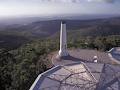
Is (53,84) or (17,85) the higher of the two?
(53,84)

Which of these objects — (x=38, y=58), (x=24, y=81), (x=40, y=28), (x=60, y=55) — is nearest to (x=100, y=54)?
(x=60, y=55)

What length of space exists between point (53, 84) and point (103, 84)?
358 centimetres

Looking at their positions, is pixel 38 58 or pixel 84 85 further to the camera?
pixel 38 58

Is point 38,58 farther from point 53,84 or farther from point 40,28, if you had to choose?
point 40,28

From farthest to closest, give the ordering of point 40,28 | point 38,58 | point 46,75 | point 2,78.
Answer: point 40,28
point 38,58
point 2,78
point 46,75

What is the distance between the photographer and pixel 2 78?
88.3 feet

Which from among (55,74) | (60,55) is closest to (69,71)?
(55,74)

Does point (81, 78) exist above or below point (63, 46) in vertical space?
above

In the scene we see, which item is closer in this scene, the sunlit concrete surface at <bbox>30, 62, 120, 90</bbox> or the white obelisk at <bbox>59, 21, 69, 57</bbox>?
the sunlit concrete surface at <bbox>30, 62, 120, 90</bbox>

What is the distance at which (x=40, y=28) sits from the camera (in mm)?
155375

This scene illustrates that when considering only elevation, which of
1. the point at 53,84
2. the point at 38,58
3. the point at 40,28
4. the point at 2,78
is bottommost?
the point at 40,28

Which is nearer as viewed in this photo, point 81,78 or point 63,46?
point 81,78

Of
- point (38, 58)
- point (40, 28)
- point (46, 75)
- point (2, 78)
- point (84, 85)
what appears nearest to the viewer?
point (84, 85)

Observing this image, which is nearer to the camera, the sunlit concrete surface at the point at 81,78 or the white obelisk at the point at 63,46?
the sunlit concrete surface at the point at 81,78
